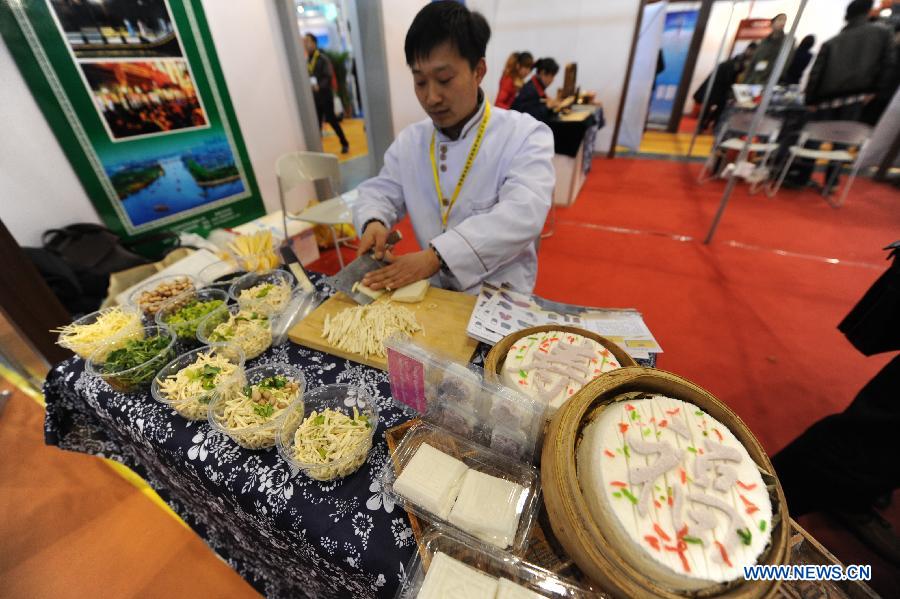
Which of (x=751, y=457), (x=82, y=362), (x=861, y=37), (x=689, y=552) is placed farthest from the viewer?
(x=861, y=37)

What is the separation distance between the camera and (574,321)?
54.6 inches

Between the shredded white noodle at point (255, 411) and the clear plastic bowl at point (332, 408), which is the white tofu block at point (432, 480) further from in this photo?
the shredded white noodle at point (255, 411)

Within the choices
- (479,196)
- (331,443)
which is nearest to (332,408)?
(331,443)

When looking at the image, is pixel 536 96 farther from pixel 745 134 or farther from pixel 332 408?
pixel 332 408

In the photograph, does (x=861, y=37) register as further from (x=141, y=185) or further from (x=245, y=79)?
(x=141, y=185)

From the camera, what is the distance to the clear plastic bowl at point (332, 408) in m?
0.91

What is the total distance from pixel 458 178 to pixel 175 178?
297 cm

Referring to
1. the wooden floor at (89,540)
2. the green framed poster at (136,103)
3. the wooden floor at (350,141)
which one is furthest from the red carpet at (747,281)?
the wooden floor at (350,141)

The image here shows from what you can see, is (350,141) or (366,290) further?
(350,141)

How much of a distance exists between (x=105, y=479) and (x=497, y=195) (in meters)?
2.86

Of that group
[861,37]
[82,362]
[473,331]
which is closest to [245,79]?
[82,362]

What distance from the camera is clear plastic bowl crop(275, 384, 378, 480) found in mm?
906

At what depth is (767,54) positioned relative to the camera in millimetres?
3148

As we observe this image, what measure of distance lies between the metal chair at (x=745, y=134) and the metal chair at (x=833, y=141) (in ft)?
1.05
